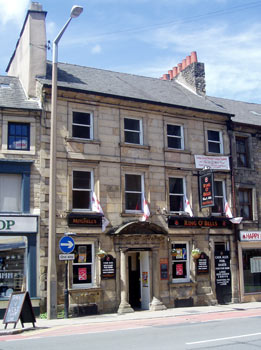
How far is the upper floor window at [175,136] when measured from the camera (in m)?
22.0

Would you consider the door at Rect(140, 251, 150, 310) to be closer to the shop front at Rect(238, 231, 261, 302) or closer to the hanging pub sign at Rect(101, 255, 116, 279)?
the hanging pub sign at Rect(101, 255, 116, 279)

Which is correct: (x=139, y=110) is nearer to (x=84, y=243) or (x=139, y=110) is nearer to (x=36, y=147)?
(x=36, y=147)

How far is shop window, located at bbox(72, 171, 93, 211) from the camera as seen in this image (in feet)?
62.6

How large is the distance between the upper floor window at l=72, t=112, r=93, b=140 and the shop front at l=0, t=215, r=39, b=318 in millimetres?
4237

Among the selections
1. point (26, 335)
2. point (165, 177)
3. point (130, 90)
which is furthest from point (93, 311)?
point (130, 90)

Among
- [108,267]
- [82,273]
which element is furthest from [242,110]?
[82,273]

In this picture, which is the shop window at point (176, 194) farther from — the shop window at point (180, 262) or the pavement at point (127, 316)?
the pavement at point (127, 316)

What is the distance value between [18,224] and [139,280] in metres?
6.25

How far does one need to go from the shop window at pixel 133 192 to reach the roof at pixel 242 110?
672 cm

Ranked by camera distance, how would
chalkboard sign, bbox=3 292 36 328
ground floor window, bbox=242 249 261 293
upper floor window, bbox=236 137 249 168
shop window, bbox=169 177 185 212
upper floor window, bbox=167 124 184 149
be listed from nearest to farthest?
chalkboard sign, bbox=3 292 36 328 < shop window, bbox=169 177 185 212 < upper floor window, bbox=167 124 184 149 < ground floor window, bbox=242 249 261 293 < upper floor window, bbox=236 137 249 168

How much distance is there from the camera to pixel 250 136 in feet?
79.4

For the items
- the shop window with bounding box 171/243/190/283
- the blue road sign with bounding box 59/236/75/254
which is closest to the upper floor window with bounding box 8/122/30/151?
the blue road sign with bounding box 59/236/75/254

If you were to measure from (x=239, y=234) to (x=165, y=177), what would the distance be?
4.83m

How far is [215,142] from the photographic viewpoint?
23.1m
